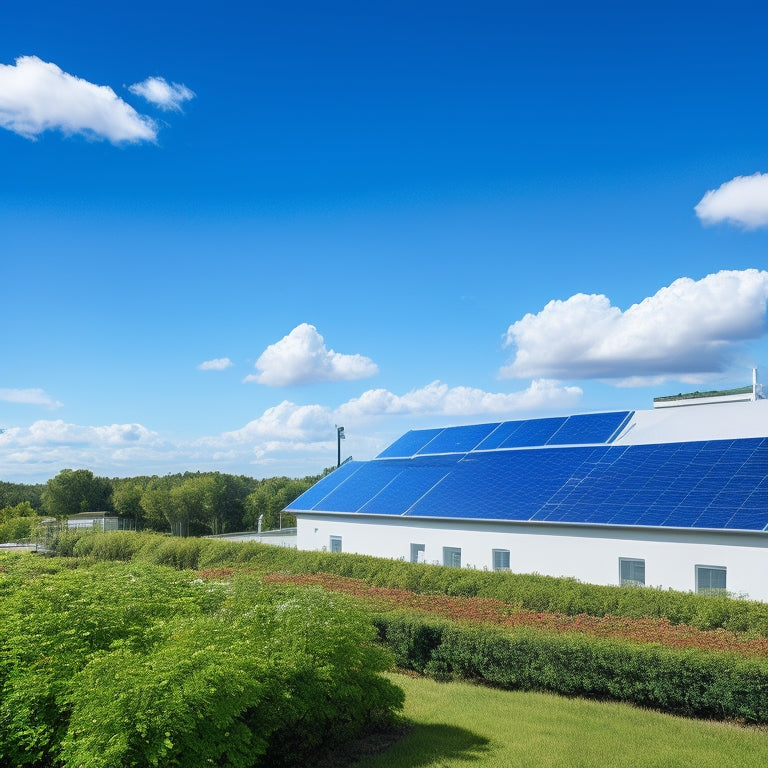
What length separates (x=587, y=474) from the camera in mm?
24859

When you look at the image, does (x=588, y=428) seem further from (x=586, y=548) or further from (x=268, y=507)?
(x=268, y=507)

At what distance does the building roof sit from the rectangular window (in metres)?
1.23

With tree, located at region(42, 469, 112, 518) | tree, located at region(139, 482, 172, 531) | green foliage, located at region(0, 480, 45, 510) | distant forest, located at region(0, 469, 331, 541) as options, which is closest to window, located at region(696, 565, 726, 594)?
distant forest, located at region(0, 469, 331, 541)

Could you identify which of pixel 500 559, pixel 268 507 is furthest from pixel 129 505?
pixel 500 559

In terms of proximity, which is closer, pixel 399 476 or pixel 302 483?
pixel 399 476

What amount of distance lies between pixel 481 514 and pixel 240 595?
48.9 ft

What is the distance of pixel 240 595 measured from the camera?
11453mm

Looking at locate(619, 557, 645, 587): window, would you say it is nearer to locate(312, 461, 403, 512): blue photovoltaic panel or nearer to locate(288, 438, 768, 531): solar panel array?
locate(288, 438, 768, 531): solar panel array

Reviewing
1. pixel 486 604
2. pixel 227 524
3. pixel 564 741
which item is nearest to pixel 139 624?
pixel 564 741

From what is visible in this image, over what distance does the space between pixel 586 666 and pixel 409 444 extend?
84.8 ft

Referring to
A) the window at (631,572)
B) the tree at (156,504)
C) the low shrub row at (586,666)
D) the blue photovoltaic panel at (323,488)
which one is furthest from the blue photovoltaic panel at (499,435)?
the tree at (156,504)

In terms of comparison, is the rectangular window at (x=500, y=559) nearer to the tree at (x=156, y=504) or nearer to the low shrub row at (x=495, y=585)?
the low shrub row at (x=495, y=585)

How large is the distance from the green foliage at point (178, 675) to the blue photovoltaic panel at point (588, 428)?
18850 millimetres

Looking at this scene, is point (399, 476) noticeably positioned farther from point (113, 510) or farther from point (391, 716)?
point (113, 510)
